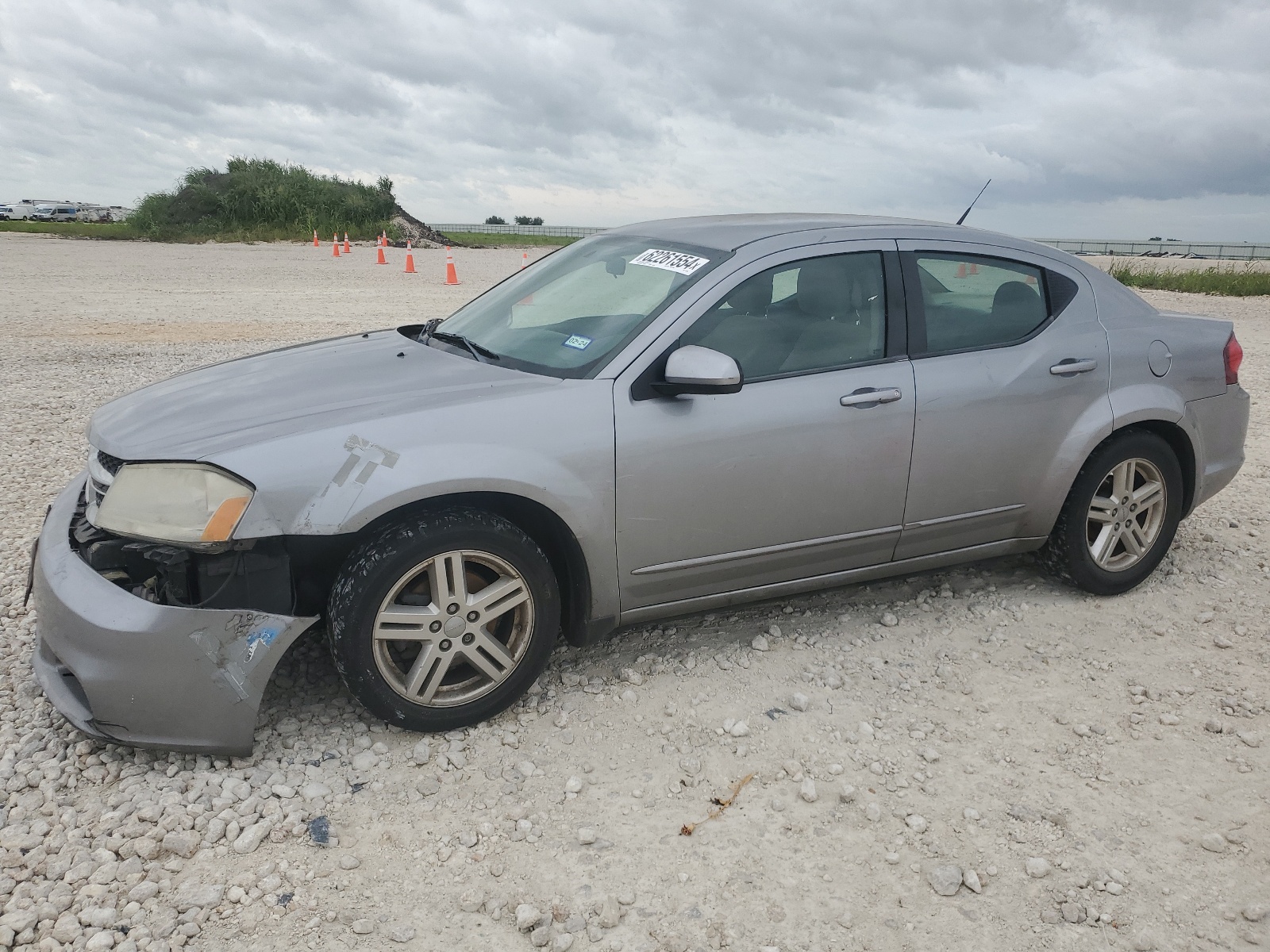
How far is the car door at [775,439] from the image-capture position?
3350 mm

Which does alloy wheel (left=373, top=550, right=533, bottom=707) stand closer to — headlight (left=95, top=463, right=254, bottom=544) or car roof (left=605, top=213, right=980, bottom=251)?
Answer: headlight (left=95, top=463, right=254, bottom=544)

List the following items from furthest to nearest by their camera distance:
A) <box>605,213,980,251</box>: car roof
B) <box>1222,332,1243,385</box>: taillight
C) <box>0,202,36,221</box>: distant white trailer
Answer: <box>0,202,36,221</box>: distant white trailer → <box>1222,332,1243,385</box>: taillight → <box>605,213,980,251</box>: car roof

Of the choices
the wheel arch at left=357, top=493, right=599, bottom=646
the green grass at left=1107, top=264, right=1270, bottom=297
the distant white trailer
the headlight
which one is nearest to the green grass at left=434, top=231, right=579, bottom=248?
the green grass at left=1107, top=264, right=1270, bottom=297

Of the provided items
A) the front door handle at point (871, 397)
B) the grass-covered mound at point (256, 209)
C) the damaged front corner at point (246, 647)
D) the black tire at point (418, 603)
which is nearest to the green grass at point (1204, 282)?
the front door handle at point (871, 397)

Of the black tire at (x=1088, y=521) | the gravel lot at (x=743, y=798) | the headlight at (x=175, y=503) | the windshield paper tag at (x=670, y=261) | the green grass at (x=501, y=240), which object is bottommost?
the green grass at (x=501, y=240)

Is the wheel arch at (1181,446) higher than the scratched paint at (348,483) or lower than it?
lower

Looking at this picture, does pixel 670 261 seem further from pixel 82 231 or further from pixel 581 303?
pixel 82 231

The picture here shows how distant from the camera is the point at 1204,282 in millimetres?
22250

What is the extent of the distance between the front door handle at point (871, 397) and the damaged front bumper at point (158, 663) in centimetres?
203

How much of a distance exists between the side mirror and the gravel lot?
1.13 metres

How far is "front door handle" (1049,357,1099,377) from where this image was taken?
4055 mm

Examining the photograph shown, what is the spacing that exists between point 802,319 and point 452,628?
1.73 metres

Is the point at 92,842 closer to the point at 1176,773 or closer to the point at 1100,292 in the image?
the point at 1176,773

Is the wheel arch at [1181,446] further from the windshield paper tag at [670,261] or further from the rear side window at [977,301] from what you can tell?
the windshield paper tag at [670,261]
